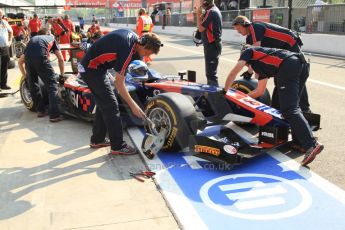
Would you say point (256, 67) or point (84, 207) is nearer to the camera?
point (84, 207)

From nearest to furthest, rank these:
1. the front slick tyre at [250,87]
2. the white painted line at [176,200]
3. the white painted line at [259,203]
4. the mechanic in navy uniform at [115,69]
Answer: the white painted line at [176,200] → the white painted line at [259,203] → the mechanic in navy uniform at [115,69] → the front slick tyre at [250,87]

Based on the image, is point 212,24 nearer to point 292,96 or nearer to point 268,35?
point 268,35

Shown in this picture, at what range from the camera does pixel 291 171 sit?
179 inches

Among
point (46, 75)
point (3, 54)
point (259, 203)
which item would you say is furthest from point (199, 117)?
point (3, 54)

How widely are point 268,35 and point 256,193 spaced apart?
7.96ft

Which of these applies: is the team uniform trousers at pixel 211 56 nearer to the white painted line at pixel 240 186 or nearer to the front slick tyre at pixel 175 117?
the front slick tyre at pixel 175 117

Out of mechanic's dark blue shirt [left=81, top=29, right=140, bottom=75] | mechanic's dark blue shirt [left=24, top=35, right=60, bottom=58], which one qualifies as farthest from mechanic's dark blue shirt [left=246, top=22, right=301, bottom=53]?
mechanic's dark blue shirt [left=24, top=35, right=60, bottom=58]

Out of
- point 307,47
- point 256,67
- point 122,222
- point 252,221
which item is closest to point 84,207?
point 122,222

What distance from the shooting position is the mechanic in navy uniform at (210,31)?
770 centimetres

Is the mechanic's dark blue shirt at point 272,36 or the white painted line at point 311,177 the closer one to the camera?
the white painted line at point 311,177

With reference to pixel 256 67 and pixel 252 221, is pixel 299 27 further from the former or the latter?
pixel 252 221

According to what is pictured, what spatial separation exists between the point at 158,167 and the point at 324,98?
4633mm

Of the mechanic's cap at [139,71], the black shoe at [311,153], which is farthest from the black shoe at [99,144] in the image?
the black shoe at [311,153]

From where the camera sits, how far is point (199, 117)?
527cm
